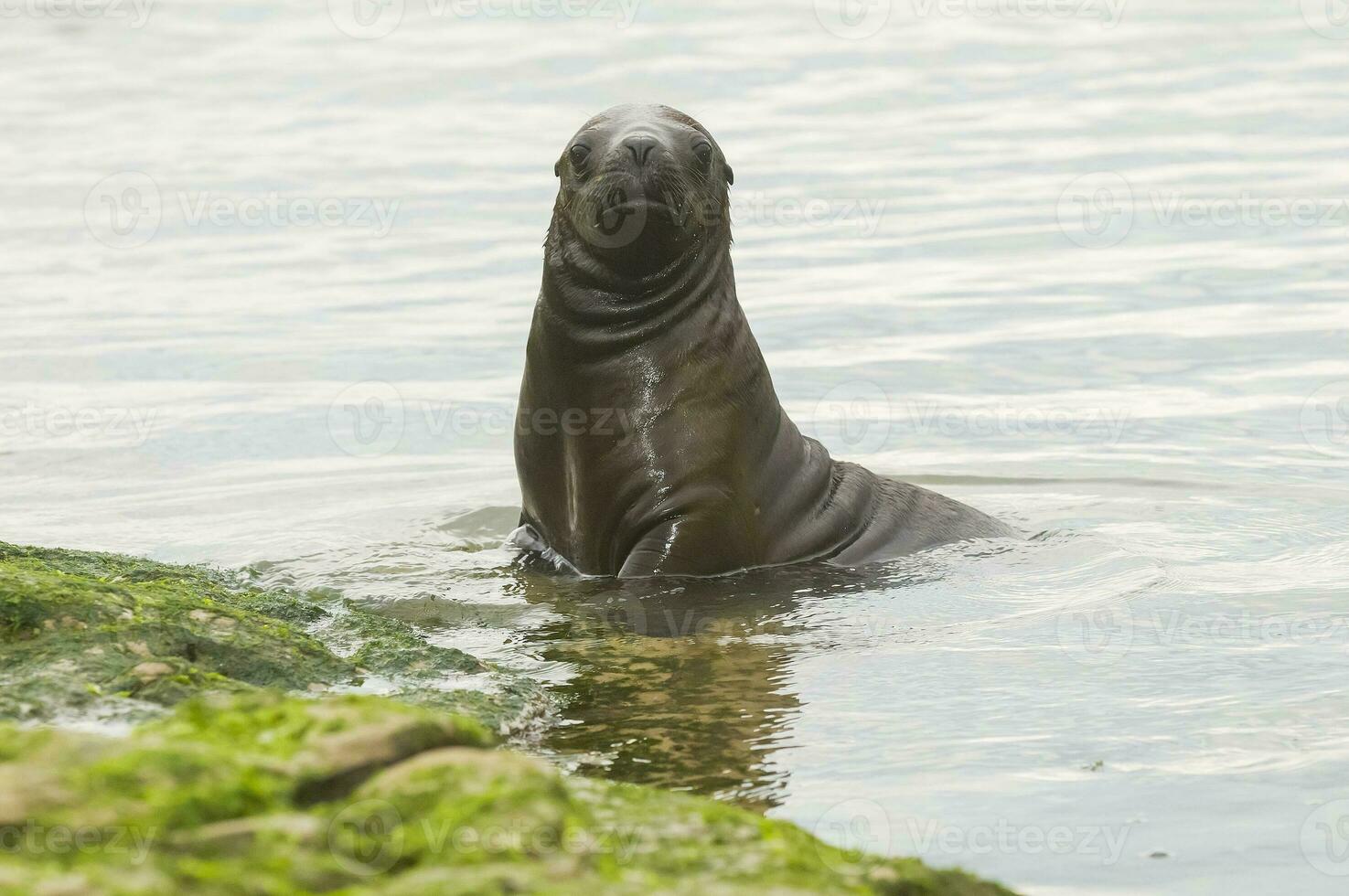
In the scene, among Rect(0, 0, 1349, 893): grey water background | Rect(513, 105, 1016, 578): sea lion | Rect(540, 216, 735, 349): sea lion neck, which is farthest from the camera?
Rect(540, 216, 735, 349): sea lion neck

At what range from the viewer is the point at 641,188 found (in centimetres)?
822

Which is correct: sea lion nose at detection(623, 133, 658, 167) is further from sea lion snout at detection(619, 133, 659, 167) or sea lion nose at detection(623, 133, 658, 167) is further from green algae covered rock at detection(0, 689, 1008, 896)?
green algae covered rock at detection(0, 689, 1008, 896)

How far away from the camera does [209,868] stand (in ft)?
10.6

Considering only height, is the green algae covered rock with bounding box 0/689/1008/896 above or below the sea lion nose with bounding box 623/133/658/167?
below

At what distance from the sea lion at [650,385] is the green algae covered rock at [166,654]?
5.88ft

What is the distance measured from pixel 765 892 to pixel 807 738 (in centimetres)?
264

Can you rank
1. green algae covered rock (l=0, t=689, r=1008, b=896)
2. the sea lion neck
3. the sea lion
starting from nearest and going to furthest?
1. green algae covered rock (l=0, t=689, r=1008, b=896)
2. the sea lion
3. the sea lion neck

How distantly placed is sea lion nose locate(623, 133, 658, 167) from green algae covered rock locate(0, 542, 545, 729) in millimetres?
2516

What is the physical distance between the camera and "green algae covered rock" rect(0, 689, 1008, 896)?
10.7 ft

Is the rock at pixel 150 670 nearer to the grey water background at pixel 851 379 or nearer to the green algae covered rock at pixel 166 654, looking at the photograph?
the green algae covered rock at pixel 166 654

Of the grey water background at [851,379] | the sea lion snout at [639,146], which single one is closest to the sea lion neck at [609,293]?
the sea lion snout at [639,146]

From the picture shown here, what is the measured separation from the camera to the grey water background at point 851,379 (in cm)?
596

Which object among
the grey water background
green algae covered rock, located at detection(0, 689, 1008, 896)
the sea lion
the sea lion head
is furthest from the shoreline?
the sea lion head

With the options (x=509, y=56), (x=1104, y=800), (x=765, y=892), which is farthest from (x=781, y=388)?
(x=509, y=56)
